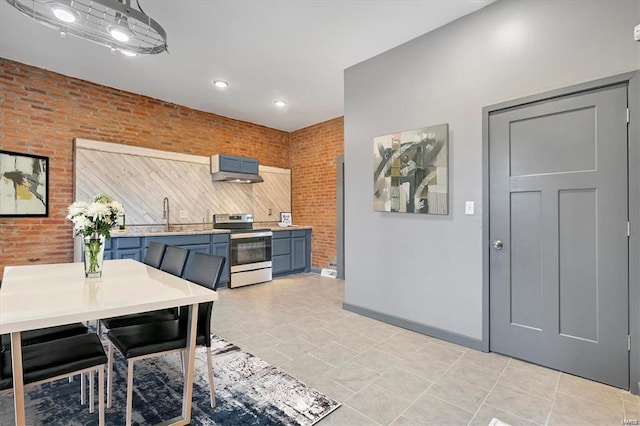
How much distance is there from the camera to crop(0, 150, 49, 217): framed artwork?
3752 millimetres

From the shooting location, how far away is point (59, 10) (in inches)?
72.9

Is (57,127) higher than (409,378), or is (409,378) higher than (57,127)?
(57,127)

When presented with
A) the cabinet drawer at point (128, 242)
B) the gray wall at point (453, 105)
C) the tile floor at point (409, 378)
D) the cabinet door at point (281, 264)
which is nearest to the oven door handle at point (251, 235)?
the cabinet door at point (281, 264)

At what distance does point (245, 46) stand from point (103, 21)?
1670 mm

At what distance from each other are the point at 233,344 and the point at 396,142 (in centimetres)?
255

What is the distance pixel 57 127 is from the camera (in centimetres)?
414

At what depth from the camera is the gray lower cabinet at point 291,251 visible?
579cm

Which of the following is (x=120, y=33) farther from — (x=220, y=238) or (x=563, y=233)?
(x=563, y=233)

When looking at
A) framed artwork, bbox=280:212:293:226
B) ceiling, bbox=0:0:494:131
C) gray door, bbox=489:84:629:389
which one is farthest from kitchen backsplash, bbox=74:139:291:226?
gray door, bbox=489:84:629:389

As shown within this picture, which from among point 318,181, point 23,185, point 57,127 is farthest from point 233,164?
point 23,185

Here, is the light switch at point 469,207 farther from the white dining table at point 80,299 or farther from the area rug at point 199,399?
the white dining table at point 80,299

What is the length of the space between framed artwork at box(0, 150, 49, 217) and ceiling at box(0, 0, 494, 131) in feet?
3.93

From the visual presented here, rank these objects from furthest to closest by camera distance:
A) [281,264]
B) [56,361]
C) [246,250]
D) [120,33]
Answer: [281,264]
[246,250]
[120,33]
[56,361]

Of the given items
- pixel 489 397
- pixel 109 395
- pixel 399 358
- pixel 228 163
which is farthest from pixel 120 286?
pixel 228 163
